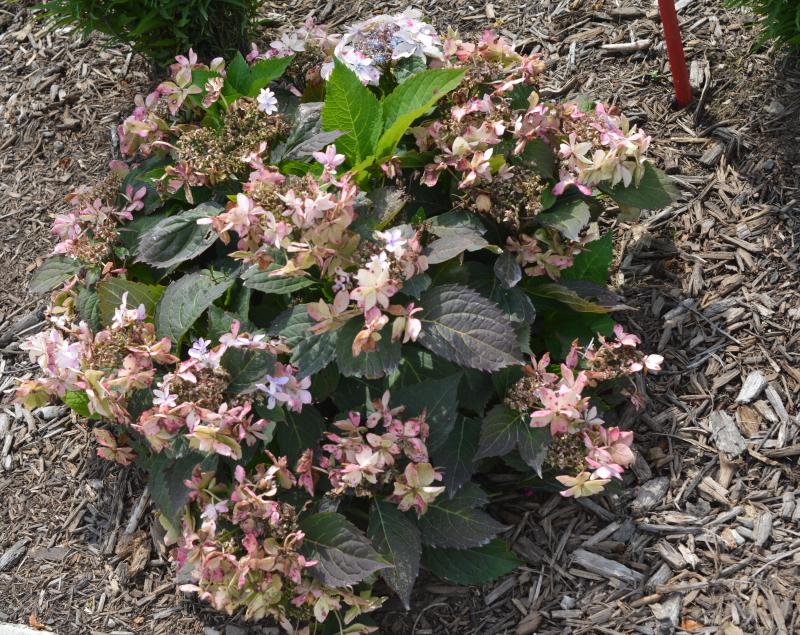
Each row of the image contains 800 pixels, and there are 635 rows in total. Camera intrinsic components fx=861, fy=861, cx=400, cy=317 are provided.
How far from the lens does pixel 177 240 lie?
2361 mm

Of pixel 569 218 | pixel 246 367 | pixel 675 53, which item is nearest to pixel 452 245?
pixel 569 218

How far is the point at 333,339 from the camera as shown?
6.72 feet

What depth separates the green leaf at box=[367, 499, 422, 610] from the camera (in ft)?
6.51

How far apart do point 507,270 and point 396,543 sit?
730 millimetres

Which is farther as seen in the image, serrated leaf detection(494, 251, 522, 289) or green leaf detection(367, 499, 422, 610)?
serrated leaf detection(494, 251, 522, 289)

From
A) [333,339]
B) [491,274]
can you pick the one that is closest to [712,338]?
[491,274]

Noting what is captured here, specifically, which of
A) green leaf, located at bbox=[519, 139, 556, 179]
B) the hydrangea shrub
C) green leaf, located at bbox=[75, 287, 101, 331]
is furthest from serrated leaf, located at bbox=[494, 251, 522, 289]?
green leaf, located at bbox=[75, 287, 101, 331]

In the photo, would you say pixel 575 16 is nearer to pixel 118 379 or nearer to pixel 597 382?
pixel 597 382

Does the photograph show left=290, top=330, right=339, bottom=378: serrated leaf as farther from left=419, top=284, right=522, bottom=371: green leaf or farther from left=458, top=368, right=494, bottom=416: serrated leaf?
left=458, top=368, right=494, bottom=416: serrated leaf

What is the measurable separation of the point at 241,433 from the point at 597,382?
0.93m

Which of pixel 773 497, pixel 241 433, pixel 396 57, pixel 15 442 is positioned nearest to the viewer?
pixel 241 433

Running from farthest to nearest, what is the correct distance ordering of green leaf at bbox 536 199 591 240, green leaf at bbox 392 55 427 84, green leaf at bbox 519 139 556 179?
green leaf at bbox 392 55 427 84 < green leaf at bbox 519 139 556 179 < green leaf at bbox 536 199 591 240

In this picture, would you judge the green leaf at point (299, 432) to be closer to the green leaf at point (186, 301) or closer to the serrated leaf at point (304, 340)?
the serrated leaf at point (304, 340)

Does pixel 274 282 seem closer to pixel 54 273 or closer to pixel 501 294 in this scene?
pixel 501 294
